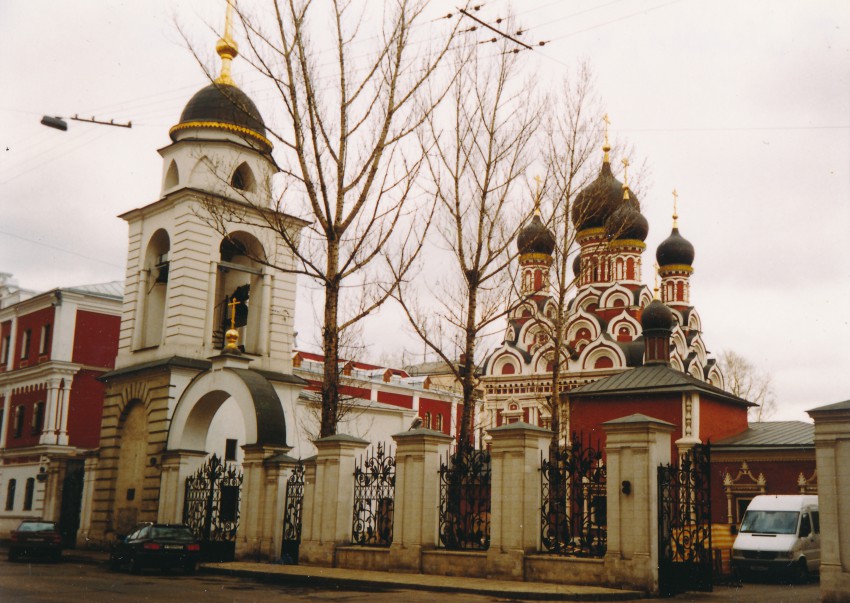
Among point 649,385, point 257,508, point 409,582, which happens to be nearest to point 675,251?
point 649,385

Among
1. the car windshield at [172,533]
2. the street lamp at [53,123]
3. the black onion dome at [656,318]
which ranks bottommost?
the car windshield at [172,533]

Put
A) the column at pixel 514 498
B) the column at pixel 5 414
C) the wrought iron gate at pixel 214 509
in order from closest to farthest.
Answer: the column at pixel 514 498 < the wrought iron gate at pixel 214 509 < the column at pixel 5 414

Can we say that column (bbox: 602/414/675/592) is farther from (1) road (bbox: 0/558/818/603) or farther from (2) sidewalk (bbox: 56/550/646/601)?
(1) road (bbox: 0/558/818/603)

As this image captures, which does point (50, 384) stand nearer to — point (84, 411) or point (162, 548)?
point (84, 411)

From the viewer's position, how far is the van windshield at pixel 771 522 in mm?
19656

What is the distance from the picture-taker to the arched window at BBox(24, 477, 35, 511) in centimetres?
3531

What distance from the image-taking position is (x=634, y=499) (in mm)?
12992

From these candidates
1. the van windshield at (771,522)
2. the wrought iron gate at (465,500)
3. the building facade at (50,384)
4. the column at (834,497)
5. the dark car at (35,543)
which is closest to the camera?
the column at (834,497)

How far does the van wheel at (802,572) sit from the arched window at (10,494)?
3022 cm

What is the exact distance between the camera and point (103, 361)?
37031 millimetres

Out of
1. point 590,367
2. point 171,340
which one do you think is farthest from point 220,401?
point 590,367

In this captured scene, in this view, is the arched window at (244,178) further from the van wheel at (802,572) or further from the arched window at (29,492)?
the arched window at (29,492)

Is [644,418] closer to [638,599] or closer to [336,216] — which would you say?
[638,599]

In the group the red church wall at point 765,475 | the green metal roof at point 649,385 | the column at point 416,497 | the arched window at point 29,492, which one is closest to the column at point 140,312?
the column at point 416,497
